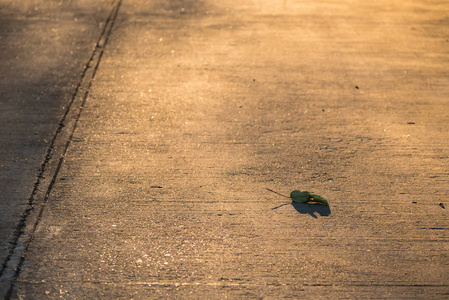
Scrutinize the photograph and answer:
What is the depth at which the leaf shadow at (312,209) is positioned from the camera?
3.87 m

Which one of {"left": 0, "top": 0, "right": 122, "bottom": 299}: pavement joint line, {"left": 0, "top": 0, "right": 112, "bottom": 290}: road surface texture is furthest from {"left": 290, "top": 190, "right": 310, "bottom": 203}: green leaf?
{"left": 0, "top": 0, "right": 112, "bottom": 290}: road surface texture

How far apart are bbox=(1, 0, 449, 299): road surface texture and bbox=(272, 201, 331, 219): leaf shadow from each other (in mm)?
14

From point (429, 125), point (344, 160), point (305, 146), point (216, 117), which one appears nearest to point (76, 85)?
point (216, 117)

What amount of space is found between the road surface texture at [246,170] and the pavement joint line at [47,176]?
0.02m

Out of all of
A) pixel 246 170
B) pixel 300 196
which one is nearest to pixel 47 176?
pixel 246 170

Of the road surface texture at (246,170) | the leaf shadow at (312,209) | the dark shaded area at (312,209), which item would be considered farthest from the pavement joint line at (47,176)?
the dark shaded area at (312,209)

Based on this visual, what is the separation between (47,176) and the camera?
4.16 meters

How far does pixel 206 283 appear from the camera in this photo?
126 inches

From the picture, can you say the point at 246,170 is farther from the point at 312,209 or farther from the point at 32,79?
the point at 32,79

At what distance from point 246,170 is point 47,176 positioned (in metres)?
1.61

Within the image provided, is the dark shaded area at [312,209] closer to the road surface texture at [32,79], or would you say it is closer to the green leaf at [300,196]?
the green leaf at [300,196]

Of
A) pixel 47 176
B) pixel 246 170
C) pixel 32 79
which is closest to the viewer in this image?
pixel 47 176

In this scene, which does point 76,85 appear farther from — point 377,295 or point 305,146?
point 377,295

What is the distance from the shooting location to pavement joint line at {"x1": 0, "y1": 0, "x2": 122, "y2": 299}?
329 cm
